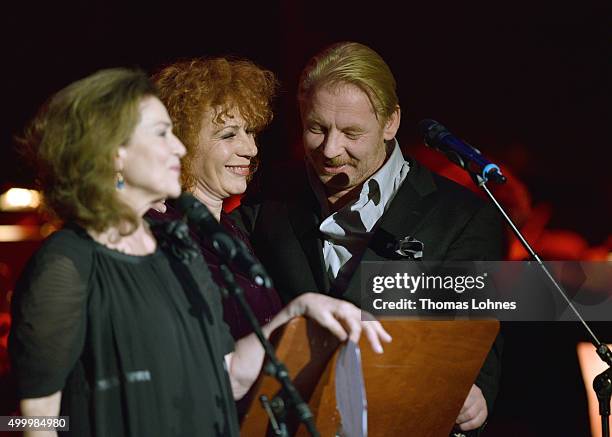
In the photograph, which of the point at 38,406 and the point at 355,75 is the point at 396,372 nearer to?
the point at 38,406

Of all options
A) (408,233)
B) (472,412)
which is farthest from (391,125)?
(472,412)

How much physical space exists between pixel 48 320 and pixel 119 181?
335 mm

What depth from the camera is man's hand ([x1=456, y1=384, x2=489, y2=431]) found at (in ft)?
8.77

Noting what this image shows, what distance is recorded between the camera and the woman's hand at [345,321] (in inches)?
77.9

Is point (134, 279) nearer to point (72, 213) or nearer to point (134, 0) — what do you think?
point (72, 213)

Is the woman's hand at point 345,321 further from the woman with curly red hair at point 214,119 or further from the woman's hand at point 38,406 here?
the woman with curly red hair at point 214,119

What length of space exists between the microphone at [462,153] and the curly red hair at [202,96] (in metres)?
0.65

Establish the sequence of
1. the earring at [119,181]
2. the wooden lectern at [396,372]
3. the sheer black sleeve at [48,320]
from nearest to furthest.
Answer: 1. the sheer black sleeve at [48,320]
2. the earring at [119,181]
3. the wooden lectern at [396,372]

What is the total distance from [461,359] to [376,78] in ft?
3.77

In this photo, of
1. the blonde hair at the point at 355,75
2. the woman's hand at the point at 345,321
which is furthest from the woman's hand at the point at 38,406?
the blonde hair at the point at 355,75

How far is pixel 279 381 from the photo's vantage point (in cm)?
182

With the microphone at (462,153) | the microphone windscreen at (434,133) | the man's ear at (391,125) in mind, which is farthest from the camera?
the man's ear at (391,125)

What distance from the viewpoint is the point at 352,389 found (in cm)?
199

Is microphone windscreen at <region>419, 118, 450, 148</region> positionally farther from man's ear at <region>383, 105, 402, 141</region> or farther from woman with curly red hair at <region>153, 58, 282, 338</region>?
woman with curly red hair at <region>153, 58, 282, 338</region>
